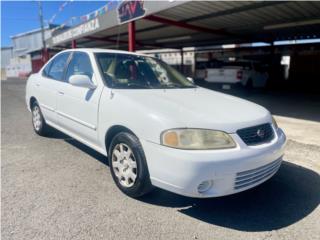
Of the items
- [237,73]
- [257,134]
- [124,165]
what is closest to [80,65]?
[124,165]

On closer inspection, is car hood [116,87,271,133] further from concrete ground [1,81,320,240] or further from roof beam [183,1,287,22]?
roof beam [183,1,287,22]

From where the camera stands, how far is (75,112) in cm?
374

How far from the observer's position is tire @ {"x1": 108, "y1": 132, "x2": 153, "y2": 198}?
2.71m

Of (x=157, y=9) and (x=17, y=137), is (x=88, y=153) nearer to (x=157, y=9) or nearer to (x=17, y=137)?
(x=17, y=137)

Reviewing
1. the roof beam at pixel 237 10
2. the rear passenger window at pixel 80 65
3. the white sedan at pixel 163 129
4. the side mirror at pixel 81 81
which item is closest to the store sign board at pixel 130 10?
the roof beam at pixel 237 10

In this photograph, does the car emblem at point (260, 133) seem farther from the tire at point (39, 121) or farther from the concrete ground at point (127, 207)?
the tire at point (39, 121)

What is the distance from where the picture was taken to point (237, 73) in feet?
41.6

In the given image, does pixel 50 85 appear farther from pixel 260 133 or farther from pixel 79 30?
pixel 79 30

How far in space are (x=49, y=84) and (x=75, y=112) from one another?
46.1 inches

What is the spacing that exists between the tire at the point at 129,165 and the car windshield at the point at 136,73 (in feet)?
2.53

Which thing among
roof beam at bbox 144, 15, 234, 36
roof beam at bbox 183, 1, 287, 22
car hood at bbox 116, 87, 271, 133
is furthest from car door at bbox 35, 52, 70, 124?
roof beam at bbox 183, 1, 287, 22

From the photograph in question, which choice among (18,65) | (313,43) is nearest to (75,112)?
(313,43)

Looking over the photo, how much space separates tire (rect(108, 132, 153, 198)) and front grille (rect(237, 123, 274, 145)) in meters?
1.01

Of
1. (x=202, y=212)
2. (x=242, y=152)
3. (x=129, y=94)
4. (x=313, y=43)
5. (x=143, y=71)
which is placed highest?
(x=313, y=43)
